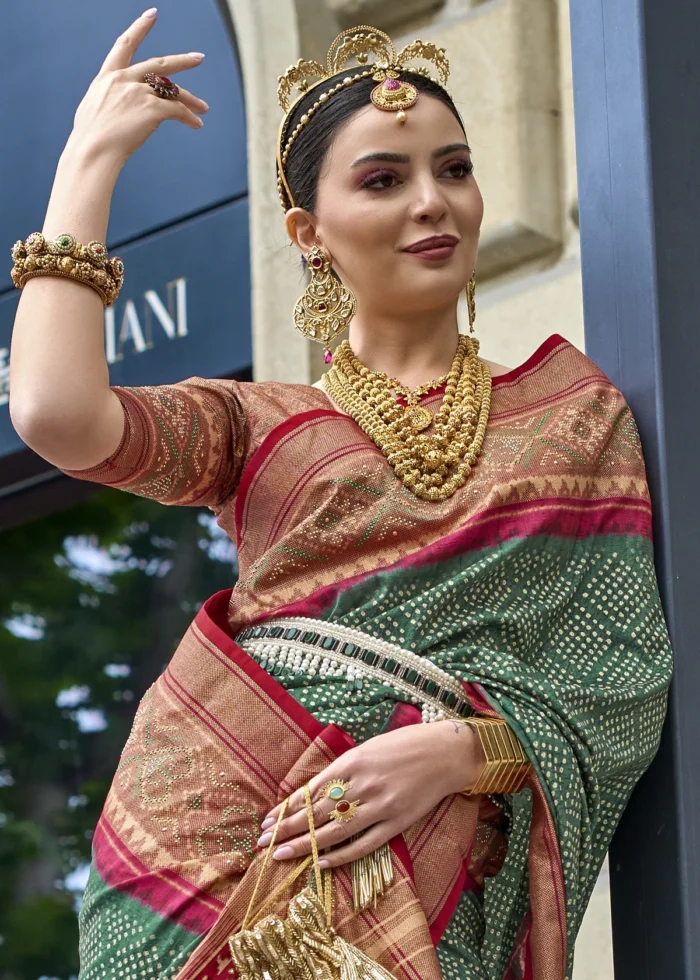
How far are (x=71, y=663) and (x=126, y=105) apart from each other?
2461 millimetres

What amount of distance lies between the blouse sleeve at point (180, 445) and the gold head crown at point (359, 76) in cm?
32

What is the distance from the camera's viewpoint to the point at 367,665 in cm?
167

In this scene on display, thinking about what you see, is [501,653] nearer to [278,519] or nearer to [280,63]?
[278,519]

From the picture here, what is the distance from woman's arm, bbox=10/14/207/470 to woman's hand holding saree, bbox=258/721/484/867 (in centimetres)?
39

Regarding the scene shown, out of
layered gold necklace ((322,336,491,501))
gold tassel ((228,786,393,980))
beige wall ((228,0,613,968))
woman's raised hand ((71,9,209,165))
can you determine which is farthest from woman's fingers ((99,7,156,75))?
beige wall ((228,0,613,968))

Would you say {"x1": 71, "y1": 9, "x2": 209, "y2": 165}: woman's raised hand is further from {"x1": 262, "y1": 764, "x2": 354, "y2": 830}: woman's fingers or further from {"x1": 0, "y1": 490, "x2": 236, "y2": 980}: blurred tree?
{"x1": 0, "y1": 490, "x2": 236, "y2": 980}: blurred tree

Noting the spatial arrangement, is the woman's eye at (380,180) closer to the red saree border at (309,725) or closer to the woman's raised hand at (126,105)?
the woman's raised hand at (126,105)

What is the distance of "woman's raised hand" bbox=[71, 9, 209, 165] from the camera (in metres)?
1.73

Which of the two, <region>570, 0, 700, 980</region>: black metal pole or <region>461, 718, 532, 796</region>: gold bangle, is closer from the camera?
<region>461, 718, 532, 796</region>: gold bangle

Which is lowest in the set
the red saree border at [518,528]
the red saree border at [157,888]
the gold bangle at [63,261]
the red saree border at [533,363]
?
the red saree border at [157,888]

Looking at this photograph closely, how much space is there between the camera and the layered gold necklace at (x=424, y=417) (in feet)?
5.86

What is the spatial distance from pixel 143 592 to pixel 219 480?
2.22 metres

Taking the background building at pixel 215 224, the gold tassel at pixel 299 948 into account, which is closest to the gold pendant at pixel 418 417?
the gold tassel at pixel 299 948

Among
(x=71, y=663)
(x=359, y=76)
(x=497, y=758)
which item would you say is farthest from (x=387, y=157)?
(x=71, y=663)
